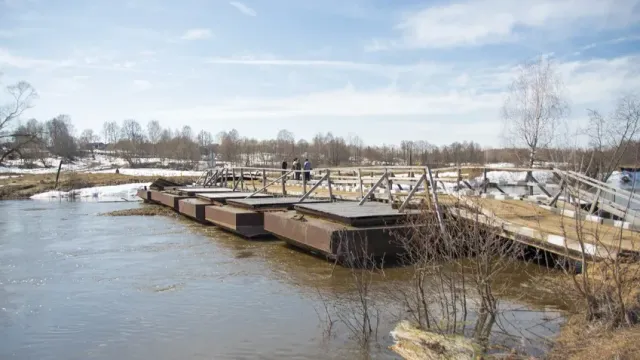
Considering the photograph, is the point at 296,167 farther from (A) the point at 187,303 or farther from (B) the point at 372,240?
(A) the point at 187,303

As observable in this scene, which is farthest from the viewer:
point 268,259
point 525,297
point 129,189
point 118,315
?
point 129,189

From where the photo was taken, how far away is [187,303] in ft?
24.8

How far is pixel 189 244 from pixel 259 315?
21.2 ft

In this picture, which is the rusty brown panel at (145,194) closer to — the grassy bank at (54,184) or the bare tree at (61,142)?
the grassy bank at (54,184)

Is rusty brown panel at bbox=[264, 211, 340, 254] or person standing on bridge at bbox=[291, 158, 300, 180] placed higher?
person standing on bridge at bbox=[291, 158, 300, 180]

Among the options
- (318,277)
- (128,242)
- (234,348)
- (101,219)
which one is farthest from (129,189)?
(234,348)

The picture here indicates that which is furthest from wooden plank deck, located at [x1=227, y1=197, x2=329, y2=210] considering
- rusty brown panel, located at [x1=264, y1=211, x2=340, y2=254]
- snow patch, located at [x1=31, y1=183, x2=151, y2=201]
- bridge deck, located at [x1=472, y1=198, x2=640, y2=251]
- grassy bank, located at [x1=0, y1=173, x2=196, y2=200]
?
grassy bank, located at [x1=0, y1=173, x2=196, y2=200]

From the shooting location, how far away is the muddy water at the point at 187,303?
18.9ft

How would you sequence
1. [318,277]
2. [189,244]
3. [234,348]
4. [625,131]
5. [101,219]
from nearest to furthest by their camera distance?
1. [234,348]
2. [318,277]
3. [189,244]
4. [625,131]
5. [101,219]

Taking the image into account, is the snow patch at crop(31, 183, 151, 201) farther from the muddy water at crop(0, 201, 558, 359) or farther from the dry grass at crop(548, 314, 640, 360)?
the dry grass at crop(548, 314, 640, 360)

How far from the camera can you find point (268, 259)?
35.2ft

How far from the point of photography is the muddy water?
5.75m

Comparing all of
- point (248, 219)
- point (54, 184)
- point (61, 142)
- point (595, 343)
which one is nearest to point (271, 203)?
point (248, 219)

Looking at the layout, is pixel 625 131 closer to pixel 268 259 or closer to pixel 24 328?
pixel 268 259
